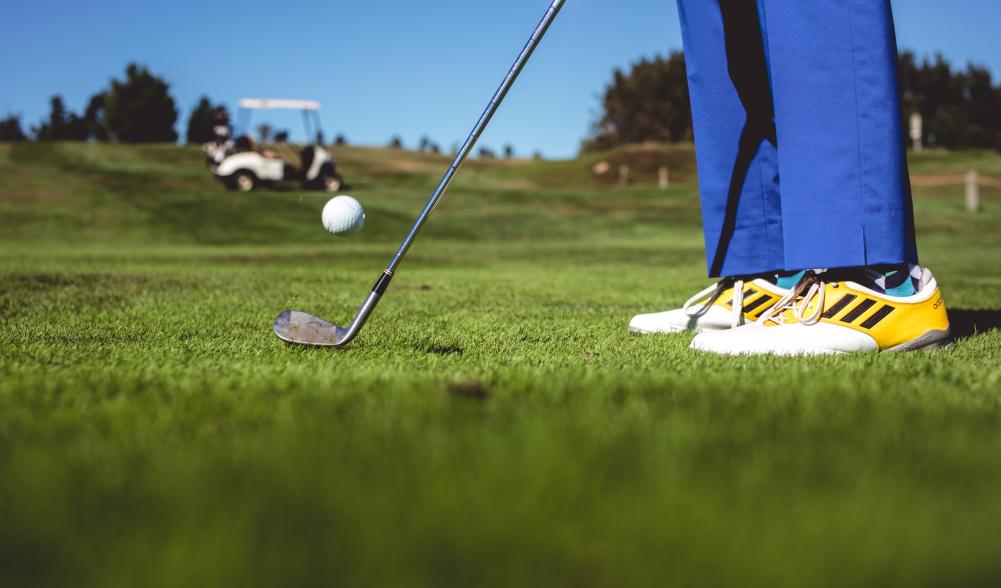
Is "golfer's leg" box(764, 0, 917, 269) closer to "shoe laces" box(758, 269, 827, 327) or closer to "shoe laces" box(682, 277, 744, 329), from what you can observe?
"shoe laces" box(758, 269, 827, 327)

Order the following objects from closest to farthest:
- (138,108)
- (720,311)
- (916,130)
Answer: (720,311)
(916,130)
(138,108)

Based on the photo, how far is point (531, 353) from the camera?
2543mm

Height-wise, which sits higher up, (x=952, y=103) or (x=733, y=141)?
(x=952, y=103)

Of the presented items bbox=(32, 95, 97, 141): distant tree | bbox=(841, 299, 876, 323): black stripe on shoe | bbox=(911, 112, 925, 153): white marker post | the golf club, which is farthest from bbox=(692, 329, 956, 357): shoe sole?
bbox=(32, 95, 97, 141): distant tree

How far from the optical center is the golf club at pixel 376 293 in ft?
8.29

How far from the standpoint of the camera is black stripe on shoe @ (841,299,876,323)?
253 centimetres

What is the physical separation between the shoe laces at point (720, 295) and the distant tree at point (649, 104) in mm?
64604

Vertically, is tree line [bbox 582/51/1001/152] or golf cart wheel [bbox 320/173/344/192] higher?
tree line [bbox 582/51/1001/152]

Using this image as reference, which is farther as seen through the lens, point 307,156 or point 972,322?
point 307,156

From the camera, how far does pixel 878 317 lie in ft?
8.32

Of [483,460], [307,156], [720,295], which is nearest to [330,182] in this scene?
[307,156]

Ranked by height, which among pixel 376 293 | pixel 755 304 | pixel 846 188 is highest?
pixel 846 188

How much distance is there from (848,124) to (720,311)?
980mm

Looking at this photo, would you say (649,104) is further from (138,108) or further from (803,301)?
(803,301)
